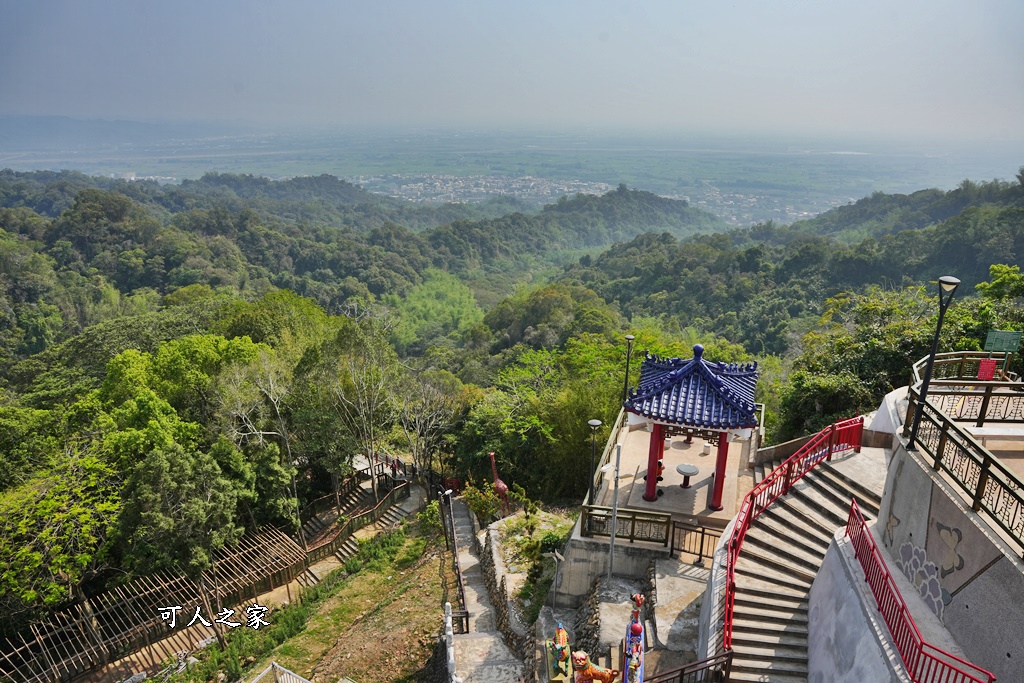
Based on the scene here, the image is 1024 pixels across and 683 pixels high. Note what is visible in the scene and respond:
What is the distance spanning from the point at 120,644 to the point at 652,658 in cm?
1438

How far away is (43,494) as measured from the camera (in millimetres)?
15867

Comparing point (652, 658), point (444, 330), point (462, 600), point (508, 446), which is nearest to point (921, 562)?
point (652, 658)

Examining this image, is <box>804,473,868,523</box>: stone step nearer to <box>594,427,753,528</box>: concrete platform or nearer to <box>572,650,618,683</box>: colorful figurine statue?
<box>594,427,753,528</box>: concrete platform

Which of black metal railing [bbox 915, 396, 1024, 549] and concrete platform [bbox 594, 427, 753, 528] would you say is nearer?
black metal railing [bbox 915, 396, 1024, 549]

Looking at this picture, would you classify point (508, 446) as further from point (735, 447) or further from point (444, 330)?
point (444, 330)

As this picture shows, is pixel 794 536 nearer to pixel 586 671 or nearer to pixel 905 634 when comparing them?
pixel 905 634

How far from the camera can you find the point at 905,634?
7543mm

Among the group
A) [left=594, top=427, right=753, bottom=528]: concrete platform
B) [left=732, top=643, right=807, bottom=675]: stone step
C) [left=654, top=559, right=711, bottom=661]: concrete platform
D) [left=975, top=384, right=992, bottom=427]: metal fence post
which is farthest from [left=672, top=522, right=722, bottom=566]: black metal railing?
[left=975, top=384, right=992, bottom=427]: metal fence post

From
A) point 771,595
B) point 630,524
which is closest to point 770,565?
point 771,595

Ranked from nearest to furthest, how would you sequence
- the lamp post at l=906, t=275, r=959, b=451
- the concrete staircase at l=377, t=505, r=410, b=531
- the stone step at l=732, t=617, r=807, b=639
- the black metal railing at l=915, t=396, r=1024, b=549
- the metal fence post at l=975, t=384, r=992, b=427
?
1. the black metal railing at l=915, t=396, r=1024, b=549
2. the lamp post at l=906, t=275, r=959, b=451
3. the metal fence post at l=975, t=384, r=992, b=427
4. the stone step at l=732, t=617, r=807, b=639
5. the concrete staircase at l=377, t=505, r=410, b=531

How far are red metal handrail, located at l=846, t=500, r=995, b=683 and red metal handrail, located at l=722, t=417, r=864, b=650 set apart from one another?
2103 mm

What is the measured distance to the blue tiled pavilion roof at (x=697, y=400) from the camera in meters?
12.1

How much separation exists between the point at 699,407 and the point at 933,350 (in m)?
4.92

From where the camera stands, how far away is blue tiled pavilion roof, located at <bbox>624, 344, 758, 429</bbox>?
39.8 feet
